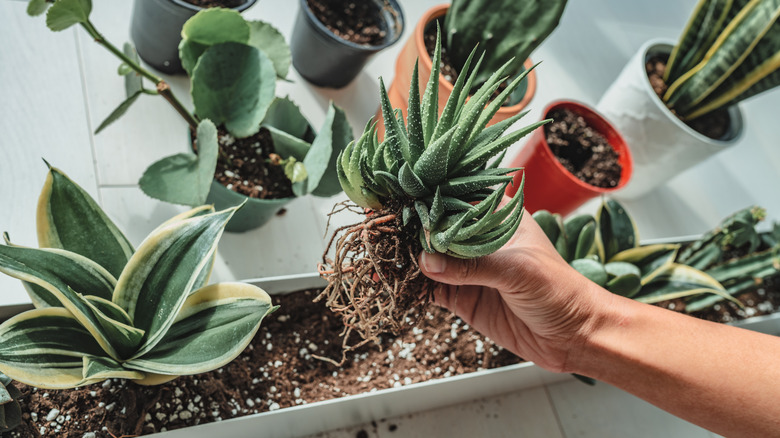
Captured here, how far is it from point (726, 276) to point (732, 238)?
75 mm

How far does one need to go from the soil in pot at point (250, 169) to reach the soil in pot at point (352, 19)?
0.31m

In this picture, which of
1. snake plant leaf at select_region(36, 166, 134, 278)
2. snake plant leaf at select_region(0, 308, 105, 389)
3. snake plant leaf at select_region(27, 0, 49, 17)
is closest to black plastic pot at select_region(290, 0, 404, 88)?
snake plant leaf at select_region(27, 0, 49, 17)

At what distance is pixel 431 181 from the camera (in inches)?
24.0

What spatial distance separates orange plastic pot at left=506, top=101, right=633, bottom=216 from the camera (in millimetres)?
1068

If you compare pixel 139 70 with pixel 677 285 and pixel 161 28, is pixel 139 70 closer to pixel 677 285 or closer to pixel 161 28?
A: pixel 161 28

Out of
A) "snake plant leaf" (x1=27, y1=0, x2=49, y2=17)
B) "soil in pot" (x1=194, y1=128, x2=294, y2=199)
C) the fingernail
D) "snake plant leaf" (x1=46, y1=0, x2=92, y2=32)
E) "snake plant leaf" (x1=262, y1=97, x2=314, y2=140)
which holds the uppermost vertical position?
the fingernail

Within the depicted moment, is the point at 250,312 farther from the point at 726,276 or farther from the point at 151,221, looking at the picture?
the point at 726,276

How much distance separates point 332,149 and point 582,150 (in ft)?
1.83

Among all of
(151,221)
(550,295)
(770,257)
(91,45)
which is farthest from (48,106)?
(770,257)

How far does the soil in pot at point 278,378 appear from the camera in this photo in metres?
0.73

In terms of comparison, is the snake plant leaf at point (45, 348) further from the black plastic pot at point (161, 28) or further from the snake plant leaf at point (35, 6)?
the black plastic pot at point (161, 28)

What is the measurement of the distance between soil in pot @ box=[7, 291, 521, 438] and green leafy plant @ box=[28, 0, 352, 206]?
22cm

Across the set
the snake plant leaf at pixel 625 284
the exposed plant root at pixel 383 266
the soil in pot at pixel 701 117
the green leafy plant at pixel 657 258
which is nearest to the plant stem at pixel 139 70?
the exposed plant root at pixel 383 266

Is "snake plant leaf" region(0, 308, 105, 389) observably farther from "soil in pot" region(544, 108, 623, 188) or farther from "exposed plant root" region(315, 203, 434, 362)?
"soil in pot" region(544, 108, 623, 188)
